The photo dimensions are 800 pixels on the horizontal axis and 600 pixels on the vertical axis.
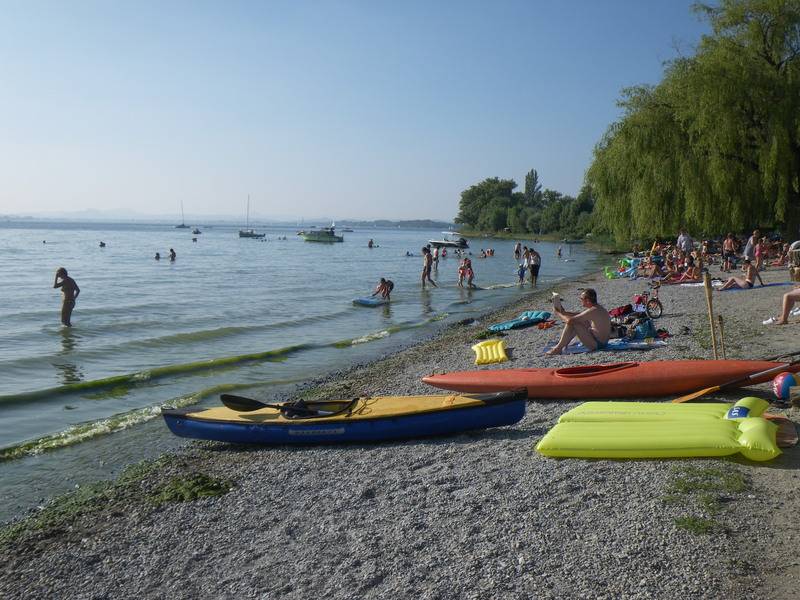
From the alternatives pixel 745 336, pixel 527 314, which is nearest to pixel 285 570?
pixel 745 336

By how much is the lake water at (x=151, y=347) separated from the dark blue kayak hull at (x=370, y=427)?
4.30 feet

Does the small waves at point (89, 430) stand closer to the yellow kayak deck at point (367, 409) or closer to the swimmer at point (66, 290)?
the yellow kayak deck at point (367, 409)

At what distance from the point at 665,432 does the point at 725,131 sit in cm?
1949

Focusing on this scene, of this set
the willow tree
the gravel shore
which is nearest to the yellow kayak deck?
the gravel shore

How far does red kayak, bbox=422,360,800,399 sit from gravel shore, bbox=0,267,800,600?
1.47 feet

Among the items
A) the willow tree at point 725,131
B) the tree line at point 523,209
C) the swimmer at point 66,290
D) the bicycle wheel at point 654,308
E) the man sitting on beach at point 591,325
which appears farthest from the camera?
the tree line at point 523,209

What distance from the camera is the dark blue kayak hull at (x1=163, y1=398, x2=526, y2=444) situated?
7.30 meters

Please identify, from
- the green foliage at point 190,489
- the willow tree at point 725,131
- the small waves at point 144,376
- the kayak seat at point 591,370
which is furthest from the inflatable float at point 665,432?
the willow tree at point 725,131

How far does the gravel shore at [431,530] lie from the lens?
420 centimetres

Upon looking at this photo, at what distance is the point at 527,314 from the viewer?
52.1 feet

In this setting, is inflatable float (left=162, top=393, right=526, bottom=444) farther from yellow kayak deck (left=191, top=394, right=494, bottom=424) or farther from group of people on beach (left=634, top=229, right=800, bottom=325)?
group of people on beach (left=634, top=229, right=800, bottom=325)

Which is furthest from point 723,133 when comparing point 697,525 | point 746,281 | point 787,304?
point 697,525

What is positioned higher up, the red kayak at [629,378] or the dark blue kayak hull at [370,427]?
the red kayak at [629,378]

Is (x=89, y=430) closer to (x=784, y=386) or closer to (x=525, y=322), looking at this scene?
(x=784, y=386)
